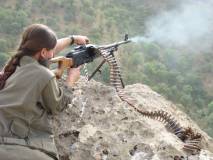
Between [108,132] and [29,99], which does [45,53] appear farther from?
[108,132]

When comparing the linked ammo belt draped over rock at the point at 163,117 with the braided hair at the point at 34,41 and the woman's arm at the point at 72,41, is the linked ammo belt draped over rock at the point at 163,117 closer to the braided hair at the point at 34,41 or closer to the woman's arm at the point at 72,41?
the woman's arm at the point at 72,41

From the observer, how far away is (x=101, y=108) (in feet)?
15.3

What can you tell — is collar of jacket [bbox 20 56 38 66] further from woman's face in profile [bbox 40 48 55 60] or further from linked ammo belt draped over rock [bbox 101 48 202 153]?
linked ammo belt draped over rock [bbox 101 48 202 153]

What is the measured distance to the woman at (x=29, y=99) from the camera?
346 centimetres

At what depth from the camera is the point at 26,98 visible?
136 inches

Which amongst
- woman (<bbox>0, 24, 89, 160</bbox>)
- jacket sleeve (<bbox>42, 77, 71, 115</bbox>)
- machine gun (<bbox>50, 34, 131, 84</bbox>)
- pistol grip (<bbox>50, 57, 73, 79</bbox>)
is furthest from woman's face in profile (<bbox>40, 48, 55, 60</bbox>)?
pistol grip (<bbox>50, 57, 73, 79</bbox>)

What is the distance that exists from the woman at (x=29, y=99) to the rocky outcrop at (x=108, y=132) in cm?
39

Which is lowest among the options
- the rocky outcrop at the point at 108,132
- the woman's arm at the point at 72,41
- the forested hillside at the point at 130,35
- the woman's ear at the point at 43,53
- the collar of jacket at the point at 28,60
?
the rocky outcrop at the point at 108,132

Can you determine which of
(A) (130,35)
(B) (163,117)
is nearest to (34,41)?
(B) (163,117)

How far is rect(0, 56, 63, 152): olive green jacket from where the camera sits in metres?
3.46

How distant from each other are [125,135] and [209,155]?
712 mm

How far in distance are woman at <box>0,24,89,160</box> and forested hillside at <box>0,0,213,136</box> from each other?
25.8 meters

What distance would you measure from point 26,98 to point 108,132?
1.11m

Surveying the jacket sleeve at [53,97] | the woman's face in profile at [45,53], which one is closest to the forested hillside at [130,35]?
the jacket sleeve at [53,97]
